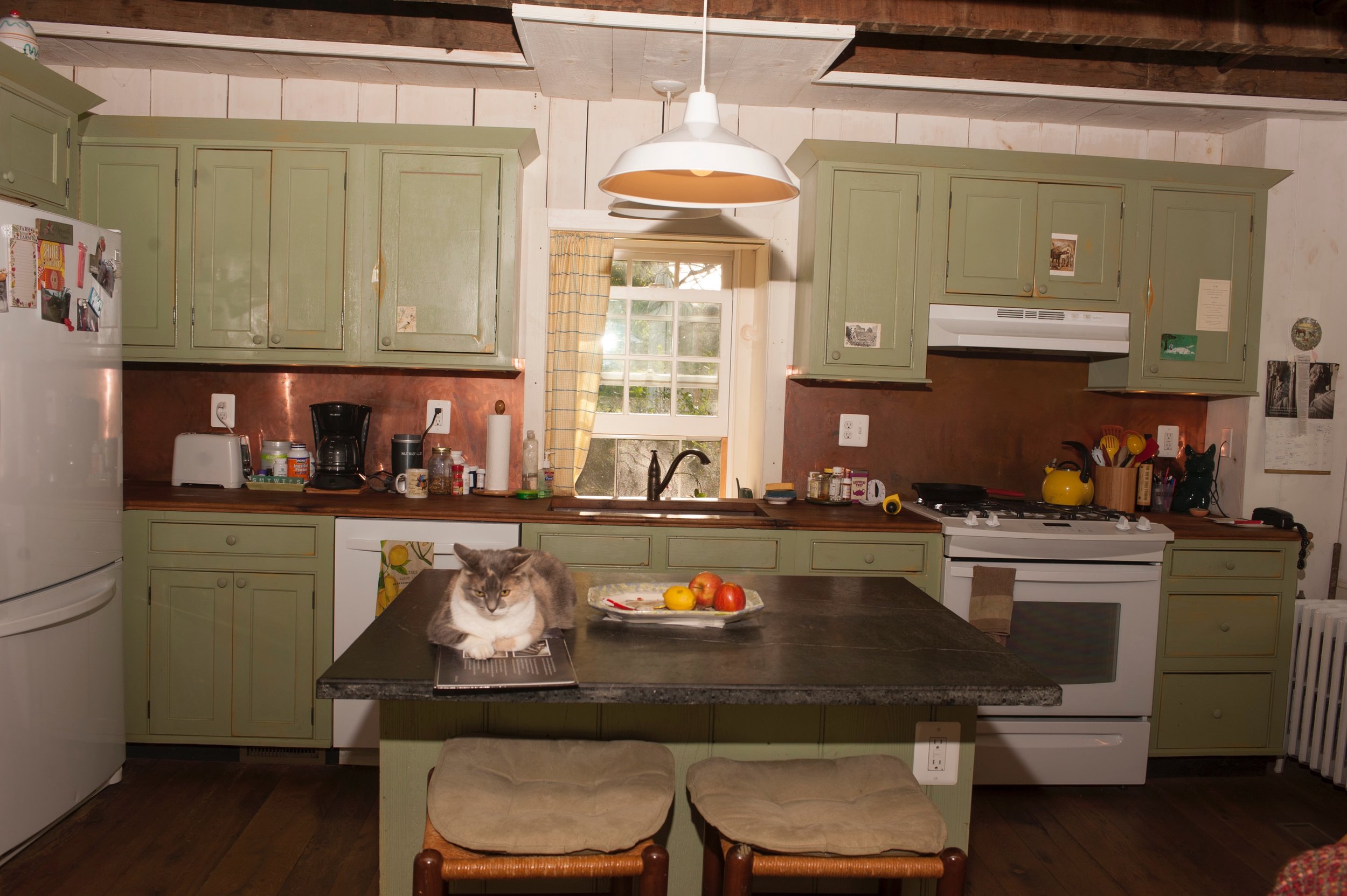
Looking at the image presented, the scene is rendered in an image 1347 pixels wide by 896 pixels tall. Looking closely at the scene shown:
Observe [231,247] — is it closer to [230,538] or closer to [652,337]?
[230,538]

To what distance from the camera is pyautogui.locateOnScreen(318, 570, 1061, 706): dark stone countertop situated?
1.59 m

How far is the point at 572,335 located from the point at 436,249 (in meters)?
0.63

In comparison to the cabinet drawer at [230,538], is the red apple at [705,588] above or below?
above

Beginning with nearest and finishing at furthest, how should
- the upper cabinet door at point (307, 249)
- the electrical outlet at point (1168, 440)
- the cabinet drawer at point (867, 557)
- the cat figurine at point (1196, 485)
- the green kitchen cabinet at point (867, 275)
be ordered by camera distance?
the cabinet drawer at point (867, 557)
the upper cabinet door at point (307, 249)
the green kitchen cabinet at point (867, 275)
the cat figurine at point (1196, 485)
the electrical outlet at point (1168, 440)

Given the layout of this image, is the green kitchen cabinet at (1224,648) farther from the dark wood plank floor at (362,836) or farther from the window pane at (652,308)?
the window pane at (652,308)

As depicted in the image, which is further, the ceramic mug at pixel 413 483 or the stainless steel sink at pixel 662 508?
the ceramic mug at pixel 413 483

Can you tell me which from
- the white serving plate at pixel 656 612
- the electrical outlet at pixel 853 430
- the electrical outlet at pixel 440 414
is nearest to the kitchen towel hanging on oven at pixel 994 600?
the electrical outlet at pixel 853 430

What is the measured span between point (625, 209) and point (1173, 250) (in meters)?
2.43

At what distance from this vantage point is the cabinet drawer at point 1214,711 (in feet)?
11.2

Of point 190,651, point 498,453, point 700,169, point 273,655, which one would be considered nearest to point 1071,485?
point 498,453

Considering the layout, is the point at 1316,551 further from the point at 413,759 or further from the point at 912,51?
the point at 413,759

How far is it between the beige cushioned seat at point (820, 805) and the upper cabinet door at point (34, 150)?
2877 millimetres

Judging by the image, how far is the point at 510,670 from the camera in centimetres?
164

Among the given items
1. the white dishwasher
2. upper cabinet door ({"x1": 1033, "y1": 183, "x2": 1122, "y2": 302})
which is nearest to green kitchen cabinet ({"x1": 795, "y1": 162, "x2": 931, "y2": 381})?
upper cabinet door ({"x1": 1033, "y1": 183, "x2": 1122, "y2": 302})
